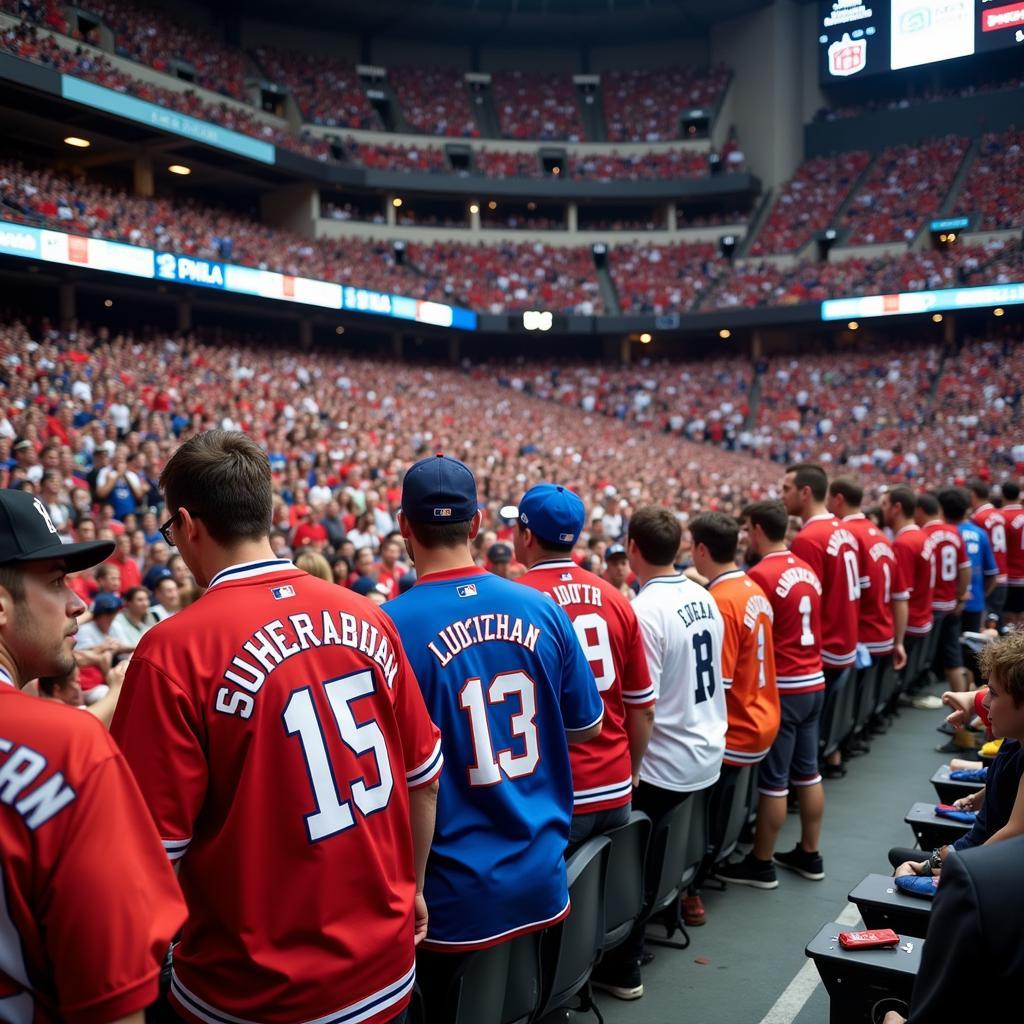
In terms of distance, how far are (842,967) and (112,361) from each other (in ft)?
60.0

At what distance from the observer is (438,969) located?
2602 millimetres

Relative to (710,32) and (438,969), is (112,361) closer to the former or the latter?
(438,969)

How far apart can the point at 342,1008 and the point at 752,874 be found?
357cm

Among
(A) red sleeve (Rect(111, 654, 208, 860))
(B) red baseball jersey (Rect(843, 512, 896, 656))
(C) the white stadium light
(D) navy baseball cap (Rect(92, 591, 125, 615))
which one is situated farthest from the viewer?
(C) the white stadium light

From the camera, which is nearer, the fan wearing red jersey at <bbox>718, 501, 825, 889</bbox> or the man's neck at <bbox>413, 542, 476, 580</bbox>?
the man's neck at <bbox>413, 542, 476, 580</bbox>

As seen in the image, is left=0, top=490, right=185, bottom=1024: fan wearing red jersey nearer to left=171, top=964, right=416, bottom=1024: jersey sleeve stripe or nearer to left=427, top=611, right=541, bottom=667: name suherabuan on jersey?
Result: left=171, top=964, right=416, bottom=1024: jersey sleeve stripe

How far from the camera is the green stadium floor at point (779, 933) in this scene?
12.3 feet

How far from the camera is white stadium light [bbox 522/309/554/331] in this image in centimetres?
3488

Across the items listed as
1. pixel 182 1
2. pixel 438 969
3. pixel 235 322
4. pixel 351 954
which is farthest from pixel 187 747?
pixel 182 1

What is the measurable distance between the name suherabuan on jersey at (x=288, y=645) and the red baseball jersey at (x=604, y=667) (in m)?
1.29

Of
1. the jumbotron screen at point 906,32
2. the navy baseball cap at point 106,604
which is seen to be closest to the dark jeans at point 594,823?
the navy baseball cap at point 106,604

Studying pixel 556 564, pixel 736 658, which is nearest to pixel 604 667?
pixel 556 564

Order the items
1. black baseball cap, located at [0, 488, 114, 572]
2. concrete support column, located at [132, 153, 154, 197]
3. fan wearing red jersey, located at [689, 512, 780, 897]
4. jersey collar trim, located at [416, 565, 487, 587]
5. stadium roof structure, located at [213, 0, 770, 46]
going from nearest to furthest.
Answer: black baseball cap, located at [0, 488, 114, 572] < jersey collar trim, located at [416, 565, 487, 587] < fan wearing red jersey, located at [689, 512, 780, 897] < concrete support column, located at [132, 153, 154, 197] < stadium roof structure, located at [213, 0, 770, 46]

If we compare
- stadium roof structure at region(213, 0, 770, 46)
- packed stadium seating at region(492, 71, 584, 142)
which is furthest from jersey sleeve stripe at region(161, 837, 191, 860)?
packed stadium seating at region(492, 71, 584, 142)
